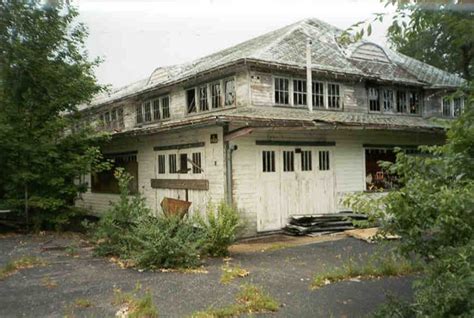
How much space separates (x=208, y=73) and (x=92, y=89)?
383 cm

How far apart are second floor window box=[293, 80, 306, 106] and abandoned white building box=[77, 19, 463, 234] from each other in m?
0.03

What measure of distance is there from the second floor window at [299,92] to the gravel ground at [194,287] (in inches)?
243

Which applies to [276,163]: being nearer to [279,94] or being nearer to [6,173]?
[279,94]

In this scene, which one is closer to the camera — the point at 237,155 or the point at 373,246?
the point at 373,246

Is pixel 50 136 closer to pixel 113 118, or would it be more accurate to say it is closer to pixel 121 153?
pixel 121 153

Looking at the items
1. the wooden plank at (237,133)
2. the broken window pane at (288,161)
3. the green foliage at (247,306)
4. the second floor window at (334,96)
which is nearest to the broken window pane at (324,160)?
the broken window pane at (288,161)

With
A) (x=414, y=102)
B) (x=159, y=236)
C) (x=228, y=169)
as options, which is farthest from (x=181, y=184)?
(x=414, y=102)

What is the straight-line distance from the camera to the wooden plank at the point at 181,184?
11.5m

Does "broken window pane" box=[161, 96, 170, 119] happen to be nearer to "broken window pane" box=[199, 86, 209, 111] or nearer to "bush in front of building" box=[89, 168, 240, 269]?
"broken window pane" box=[199, 86, 209, 111]

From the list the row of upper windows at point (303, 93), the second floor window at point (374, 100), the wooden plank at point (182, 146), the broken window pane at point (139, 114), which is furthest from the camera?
the broken window pane at point (139, 114)

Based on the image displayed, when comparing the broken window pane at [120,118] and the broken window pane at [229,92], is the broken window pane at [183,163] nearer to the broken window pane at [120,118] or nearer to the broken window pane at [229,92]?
the broken window pane at [229,92]

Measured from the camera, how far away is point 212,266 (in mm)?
7711

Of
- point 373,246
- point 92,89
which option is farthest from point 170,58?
point 373,246

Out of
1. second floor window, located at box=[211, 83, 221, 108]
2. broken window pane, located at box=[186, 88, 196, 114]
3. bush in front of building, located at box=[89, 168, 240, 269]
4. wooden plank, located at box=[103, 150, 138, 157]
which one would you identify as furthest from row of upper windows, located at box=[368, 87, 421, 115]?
bush in front of building, located at box=[89, 168, 240, 269]
